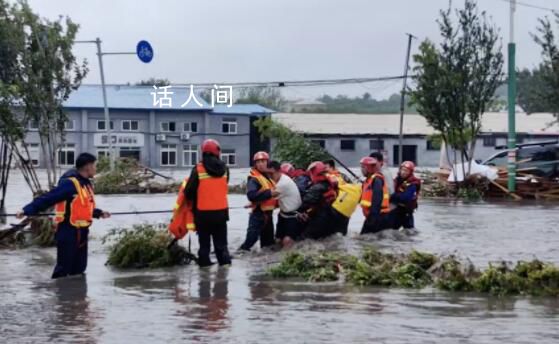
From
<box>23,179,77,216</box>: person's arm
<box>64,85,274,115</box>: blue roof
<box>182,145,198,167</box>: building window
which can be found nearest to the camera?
<box>23,179,77,216</box>: person's arm

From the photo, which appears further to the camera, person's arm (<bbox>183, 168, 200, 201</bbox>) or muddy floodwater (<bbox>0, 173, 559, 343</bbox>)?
person's arm (<bbox>183, 168, 200, 201</bbox>)

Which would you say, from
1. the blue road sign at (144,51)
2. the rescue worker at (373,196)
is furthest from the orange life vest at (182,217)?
the blue road sign at (144,51)

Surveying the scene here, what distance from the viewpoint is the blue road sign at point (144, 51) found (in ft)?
134

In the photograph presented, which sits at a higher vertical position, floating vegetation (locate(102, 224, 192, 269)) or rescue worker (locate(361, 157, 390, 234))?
rescue worker (locate(361, 157, 390, 234))

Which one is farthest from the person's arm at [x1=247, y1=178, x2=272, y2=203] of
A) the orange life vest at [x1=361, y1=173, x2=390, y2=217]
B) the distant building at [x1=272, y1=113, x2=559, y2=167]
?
the distant building at [x1=272, y1=113, x2=559, y2=167]

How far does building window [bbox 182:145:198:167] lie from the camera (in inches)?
3150

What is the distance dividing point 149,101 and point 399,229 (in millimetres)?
61736

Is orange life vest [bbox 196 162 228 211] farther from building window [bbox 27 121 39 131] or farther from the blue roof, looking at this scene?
the blue roof

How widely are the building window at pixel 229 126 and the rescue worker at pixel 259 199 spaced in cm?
6379

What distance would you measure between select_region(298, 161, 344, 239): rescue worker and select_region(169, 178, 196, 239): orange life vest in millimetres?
2477

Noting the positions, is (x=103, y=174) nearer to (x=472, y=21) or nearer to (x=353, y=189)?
(x=472, y=21)

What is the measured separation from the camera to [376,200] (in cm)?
1802

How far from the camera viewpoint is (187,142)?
7912 cm

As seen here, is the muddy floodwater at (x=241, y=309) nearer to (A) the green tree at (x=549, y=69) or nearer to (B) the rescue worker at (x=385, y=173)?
(B) the rescue worker at (x=385, y=173)
